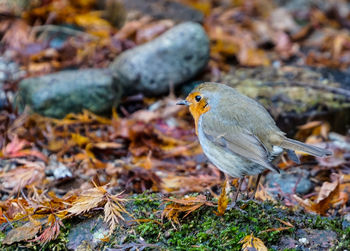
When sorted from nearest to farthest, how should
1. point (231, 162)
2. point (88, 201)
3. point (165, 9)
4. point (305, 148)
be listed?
point (88, 201)
point (305, 148)
point (231, 162)
point (165, 9)

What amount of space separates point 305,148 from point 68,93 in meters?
2.94

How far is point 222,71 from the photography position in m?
6.12

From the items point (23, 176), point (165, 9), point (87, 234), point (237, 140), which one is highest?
point (237, 140)

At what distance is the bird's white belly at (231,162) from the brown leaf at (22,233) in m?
1.22

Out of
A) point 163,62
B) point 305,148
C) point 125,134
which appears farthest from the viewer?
point 163,62

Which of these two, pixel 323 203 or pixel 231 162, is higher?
pixel 231 162

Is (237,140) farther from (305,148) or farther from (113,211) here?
(113,211)

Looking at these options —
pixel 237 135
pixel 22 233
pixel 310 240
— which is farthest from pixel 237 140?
pixel 22 233

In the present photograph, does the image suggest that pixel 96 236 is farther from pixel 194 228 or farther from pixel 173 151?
pixel 173 151

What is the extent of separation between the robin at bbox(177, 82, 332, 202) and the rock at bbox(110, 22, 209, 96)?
2.15 metres

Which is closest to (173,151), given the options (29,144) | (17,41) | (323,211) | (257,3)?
(29,144)

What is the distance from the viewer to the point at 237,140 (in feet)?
10.1

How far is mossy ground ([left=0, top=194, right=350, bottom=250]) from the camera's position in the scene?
2539 mm

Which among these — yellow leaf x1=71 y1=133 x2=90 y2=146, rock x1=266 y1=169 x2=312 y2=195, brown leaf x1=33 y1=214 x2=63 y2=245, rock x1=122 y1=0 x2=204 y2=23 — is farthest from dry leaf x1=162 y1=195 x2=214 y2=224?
rock x1=122 y1=0 x2=204 y2=23
